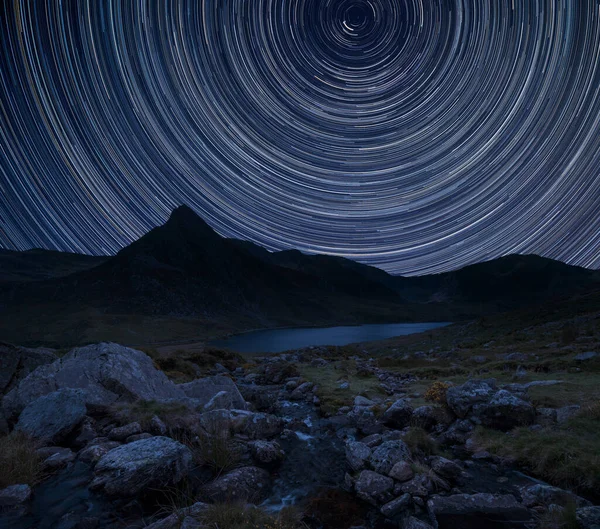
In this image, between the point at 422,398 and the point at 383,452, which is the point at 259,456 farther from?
the point at 422,398

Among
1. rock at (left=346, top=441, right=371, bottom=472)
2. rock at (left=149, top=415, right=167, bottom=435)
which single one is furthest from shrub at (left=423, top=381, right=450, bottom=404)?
rock at (left=149, top=415, right=167, bottom=435)

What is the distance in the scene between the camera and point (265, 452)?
352 inches

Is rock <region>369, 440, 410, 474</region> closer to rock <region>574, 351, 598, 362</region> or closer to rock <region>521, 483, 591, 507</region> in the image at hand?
rock <region>521, 483, 591, 507</region>

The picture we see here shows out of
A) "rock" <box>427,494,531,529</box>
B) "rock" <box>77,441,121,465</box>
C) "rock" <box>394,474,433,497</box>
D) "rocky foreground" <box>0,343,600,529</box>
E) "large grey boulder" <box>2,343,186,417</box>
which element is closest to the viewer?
"rock" <box>427,494,531,529</box>

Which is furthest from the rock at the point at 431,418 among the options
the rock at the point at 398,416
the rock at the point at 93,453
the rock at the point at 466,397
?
the rock at the point at 93,453

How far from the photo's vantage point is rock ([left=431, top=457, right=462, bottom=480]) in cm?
768

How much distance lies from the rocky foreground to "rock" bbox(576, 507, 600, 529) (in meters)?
0.01

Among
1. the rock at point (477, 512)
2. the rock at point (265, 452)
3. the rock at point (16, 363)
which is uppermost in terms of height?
the rock at point (16, 363)

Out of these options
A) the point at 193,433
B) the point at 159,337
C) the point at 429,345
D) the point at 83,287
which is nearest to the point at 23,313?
the point at 83,287

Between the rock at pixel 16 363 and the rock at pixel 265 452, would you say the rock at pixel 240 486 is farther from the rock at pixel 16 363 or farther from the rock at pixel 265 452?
the rock at pixel 16 363

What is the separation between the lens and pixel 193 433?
955 cm

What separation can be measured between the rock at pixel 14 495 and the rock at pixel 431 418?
10.5 meters

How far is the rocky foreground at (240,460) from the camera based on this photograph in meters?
6.06

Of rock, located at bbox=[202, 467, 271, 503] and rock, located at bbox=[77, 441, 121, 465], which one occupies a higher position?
rock, located at bbox=[77, 441, 121, 465]
